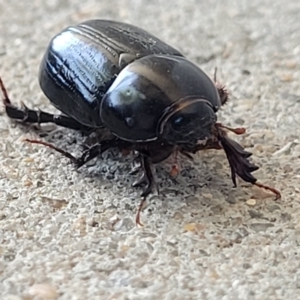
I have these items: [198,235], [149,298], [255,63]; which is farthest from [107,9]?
[149,298]

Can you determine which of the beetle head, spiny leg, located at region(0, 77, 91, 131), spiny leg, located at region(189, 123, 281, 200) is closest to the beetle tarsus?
spiny leg, located at region(189, 123, 281, 200)

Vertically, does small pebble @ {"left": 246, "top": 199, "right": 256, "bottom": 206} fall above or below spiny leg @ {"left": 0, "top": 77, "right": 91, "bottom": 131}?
below

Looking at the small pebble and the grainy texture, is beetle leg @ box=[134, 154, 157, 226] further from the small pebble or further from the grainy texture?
the small pebble

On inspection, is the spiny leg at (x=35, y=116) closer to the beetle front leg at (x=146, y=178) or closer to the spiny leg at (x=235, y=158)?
the beetle front leg at (x=146, y=178)

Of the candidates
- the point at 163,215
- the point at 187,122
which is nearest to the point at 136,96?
the point at 187,122

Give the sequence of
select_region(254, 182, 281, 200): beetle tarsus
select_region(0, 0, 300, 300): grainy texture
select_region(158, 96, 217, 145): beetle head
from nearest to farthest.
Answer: select_region(0, 0, 300, 300): grainy texture, select_region(158, 96, 217, 145): beetle head, select_region(254, 182, 281, 200): beetle tarsus

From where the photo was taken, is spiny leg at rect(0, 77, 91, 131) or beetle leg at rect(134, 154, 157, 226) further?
spiny leg at rect(0, 77, 91, 131)

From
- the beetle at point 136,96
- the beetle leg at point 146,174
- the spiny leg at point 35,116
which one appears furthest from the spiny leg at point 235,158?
the spiny leg at point 35,116

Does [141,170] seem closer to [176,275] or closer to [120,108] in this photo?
[120,108]
